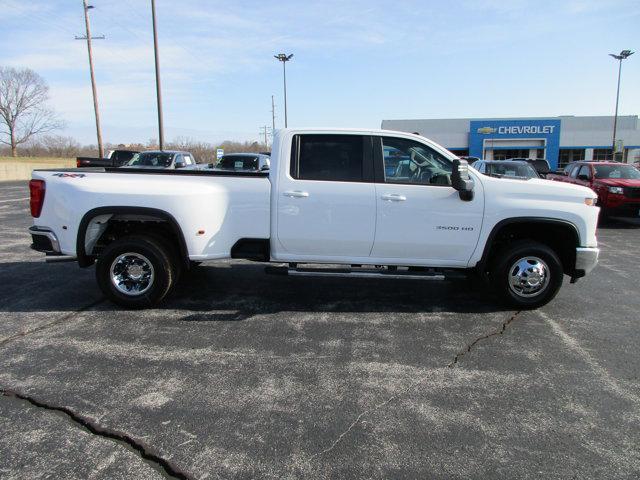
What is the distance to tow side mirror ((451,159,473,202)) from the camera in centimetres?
503

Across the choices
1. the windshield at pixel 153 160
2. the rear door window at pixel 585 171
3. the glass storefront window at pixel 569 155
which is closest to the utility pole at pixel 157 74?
the windshield at pixel 153 160

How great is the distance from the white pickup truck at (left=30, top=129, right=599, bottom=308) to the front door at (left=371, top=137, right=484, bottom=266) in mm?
12

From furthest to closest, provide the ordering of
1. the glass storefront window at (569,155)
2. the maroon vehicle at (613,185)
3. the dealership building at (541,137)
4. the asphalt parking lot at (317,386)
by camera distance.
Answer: the glass storefront window at (569,155) → the dealership building at (541,137) → the maroon vehicle at (613,185) → the asphalt parking lot at (317,386)

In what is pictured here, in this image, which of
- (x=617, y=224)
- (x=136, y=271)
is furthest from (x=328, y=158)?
(x=617, y=224)

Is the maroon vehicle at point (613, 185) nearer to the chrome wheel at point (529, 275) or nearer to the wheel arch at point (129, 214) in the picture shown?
the chrome wheel at point (529, 275)

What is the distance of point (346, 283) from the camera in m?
6.87

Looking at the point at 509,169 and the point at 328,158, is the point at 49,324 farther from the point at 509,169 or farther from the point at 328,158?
the point at 509,169

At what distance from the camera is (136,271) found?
545 centimetres

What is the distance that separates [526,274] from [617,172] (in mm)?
10738

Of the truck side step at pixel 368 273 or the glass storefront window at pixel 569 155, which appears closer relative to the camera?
the truck side step at pixel 368 273

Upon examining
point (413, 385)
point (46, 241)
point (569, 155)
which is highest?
point (569, 155)

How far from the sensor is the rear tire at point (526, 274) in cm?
544

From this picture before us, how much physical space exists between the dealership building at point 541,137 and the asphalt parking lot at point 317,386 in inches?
1826

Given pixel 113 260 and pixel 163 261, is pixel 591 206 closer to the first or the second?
pixel 163 261
